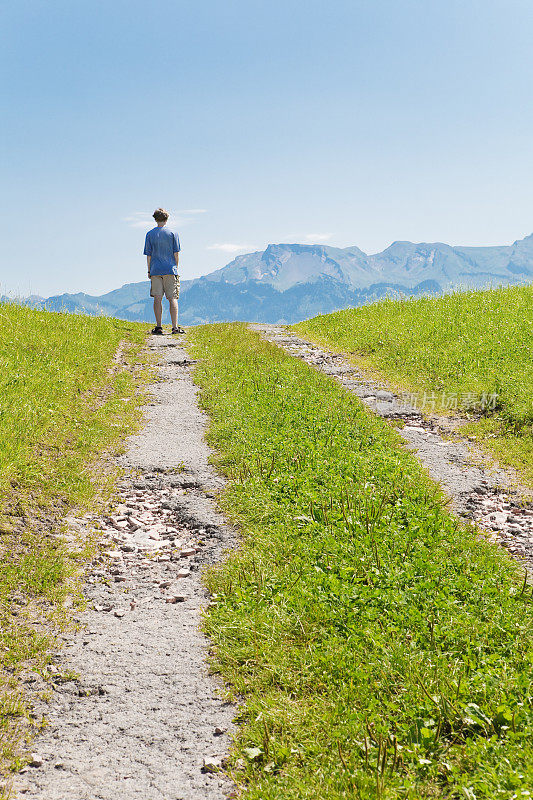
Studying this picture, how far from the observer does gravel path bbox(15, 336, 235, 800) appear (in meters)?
3.78

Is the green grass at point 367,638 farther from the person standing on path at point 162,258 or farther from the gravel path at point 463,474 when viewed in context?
the person standing on path at point 162,258

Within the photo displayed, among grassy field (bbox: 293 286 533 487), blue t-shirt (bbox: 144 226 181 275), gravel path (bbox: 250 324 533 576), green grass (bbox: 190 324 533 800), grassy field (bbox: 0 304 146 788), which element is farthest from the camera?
blue t-shirt (bbox: 144 226 181 275)

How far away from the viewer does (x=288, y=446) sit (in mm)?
9117

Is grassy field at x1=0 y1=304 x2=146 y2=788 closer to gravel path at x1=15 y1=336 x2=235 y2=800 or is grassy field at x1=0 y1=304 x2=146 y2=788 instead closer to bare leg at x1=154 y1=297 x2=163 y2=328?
gravel path at x1=15 y1=336 x2=235 y2=800

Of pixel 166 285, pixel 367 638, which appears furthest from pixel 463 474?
pixel 166 285

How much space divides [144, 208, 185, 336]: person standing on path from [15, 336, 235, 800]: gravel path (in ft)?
39.4

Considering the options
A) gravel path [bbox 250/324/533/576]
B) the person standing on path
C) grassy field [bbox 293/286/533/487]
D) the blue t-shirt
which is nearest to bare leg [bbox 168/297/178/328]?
the person standing on path

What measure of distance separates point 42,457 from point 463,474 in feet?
21.4

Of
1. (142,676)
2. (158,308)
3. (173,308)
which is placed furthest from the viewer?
(158,308)

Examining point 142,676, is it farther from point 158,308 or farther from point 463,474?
point 158,308

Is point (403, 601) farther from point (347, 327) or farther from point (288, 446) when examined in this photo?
point (347, 327)

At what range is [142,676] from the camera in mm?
4691

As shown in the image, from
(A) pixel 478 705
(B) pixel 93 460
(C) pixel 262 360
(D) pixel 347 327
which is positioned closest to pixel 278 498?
(B) pixel 93 460

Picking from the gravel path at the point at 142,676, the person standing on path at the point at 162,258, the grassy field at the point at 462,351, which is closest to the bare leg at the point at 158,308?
the person standing on path at the point at 162,258
